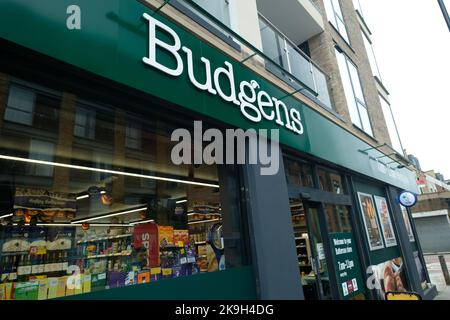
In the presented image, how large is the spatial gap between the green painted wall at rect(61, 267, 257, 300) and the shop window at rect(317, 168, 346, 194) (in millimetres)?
3101

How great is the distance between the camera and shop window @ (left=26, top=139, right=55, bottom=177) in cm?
251

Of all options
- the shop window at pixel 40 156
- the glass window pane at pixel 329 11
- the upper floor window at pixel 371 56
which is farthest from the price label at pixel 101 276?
the upper floor window at pixel 371 56

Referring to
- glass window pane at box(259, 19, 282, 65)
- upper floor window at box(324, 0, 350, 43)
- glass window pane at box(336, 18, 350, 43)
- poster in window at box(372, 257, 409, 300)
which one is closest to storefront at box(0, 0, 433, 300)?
glass window pane at box(259, 19, 282, 65)

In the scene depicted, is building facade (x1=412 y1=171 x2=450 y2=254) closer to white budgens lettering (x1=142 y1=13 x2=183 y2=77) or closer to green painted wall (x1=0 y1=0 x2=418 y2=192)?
green painted wall (x1=0 y1=0 x2=418 y2=192)

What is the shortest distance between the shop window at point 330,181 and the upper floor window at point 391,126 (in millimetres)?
6369

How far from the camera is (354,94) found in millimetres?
8969

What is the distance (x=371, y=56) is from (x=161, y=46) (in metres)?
12.2

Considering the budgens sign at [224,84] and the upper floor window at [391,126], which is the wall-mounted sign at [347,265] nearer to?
the budgens sign at [224,84]

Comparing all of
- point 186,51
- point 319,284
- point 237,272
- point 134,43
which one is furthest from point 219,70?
point 319,284

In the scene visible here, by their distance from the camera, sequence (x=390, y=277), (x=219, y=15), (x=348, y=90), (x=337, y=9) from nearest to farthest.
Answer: (x=219, y=15) < (x=390, y=277) < (x=348, y=90) < (x=337, y=9)

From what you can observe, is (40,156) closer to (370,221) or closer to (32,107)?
(32,107)

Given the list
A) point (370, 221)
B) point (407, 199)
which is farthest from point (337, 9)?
point (370, 221)

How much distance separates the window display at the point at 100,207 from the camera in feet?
7.92
